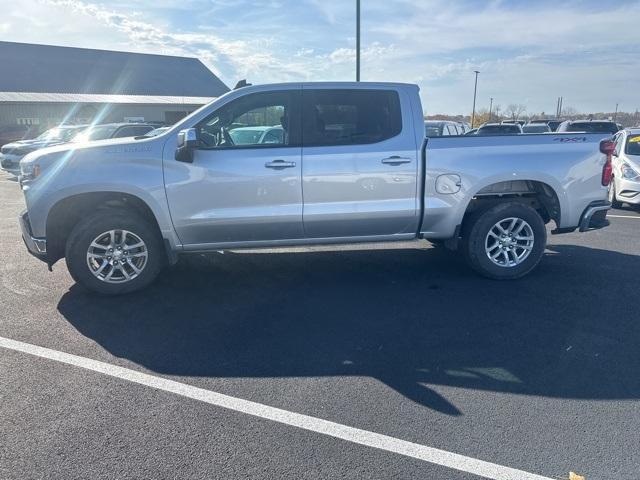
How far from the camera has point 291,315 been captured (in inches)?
182

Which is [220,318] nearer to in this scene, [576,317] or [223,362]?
[223,362]

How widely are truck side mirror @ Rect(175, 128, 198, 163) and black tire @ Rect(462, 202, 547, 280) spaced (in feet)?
10.1

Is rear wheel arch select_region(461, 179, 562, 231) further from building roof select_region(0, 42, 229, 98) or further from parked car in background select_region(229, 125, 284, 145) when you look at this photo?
building roof select_region(0, 42, 229, 98)

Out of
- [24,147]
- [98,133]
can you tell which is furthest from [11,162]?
[98,133]

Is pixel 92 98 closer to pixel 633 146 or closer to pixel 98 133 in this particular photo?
pixel 98 133

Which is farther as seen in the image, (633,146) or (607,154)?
(633,146)

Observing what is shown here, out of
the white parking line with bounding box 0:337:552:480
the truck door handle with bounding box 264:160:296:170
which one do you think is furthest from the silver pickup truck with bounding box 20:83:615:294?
the white parking line with bounding box 0:337:552:480

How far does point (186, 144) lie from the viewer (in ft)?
15.2

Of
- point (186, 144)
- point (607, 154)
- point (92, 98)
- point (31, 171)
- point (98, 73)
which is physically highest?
point (98, 73)

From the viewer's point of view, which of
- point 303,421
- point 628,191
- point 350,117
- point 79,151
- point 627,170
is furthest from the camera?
point 627,170

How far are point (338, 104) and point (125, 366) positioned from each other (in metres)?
3.25

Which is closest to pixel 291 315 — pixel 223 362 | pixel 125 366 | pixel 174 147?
pixel 223 362

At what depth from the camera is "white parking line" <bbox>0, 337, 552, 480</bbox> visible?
260 centimetres

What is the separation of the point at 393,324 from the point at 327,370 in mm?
988
